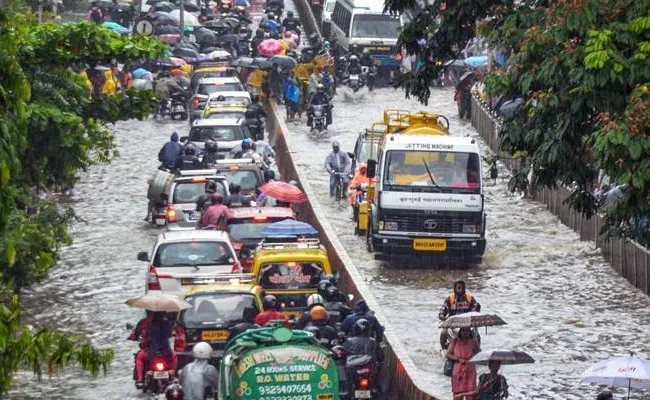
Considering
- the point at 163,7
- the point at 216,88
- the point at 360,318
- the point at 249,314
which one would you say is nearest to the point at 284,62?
the point at 216,88

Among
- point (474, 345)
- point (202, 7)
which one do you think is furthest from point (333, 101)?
point (474, 345)

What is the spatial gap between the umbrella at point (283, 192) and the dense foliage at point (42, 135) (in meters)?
3.60

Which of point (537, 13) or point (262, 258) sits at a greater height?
point (537, 13)

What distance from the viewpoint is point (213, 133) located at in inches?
1713

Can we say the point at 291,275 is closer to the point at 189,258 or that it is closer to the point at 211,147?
the point at 189,258

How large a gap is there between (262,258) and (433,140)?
7.49 meters

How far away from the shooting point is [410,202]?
3353 cm

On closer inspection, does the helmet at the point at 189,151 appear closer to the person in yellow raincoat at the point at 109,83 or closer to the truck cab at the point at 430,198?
the truck cab at the point at 430,198

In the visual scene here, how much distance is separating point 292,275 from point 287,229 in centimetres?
359

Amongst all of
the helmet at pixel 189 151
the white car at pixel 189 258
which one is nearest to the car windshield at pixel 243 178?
the helmet at pixel 189 151

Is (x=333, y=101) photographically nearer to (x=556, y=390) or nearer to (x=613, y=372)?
(x=556, y=390)

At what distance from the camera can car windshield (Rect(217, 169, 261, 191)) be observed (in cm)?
3741

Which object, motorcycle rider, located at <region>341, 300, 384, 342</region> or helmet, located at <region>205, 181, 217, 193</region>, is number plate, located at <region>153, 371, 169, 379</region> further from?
helmet, located at <region>205, 181, 217, 193</region>

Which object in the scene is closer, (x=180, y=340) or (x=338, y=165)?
(x=180, y=340)
